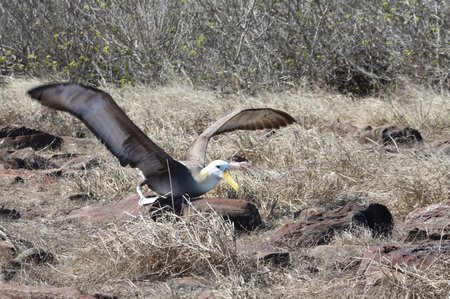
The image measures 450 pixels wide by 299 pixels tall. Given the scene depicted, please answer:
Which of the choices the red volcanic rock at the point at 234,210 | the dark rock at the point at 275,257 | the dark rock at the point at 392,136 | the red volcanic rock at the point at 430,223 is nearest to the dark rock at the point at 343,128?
the dark rock at the point at 392,136

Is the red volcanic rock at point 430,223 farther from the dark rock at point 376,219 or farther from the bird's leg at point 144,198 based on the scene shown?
the bird's leg at point 144,198

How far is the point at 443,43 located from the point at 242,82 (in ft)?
7.18

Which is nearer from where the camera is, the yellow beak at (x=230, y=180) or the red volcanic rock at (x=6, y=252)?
the red volcanic rock at (x=6, y=252)

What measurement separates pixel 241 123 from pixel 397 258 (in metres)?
2.72

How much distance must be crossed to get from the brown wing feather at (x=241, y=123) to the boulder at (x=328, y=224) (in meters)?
1.20

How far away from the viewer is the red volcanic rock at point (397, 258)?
3.96 meters

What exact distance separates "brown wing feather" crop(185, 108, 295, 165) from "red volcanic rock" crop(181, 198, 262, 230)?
2.86 ft

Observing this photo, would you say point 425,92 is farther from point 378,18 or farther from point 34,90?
point 34,90

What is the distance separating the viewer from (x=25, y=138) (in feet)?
26.7

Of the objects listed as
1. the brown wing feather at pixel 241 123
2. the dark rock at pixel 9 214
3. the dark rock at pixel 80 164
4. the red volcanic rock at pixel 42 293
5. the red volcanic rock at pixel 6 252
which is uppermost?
the red volcanic rock at pixel 42 293

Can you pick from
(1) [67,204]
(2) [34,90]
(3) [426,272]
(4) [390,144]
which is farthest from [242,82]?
(3) [426,272]

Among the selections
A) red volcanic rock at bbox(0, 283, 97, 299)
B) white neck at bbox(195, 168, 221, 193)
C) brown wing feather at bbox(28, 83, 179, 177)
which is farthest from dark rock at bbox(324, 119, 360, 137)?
red volcanic rock at bbox(0, 283, 97, 299)

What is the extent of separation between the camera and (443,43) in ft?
36.0

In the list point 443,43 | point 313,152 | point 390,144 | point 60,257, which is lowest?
point 443,43
